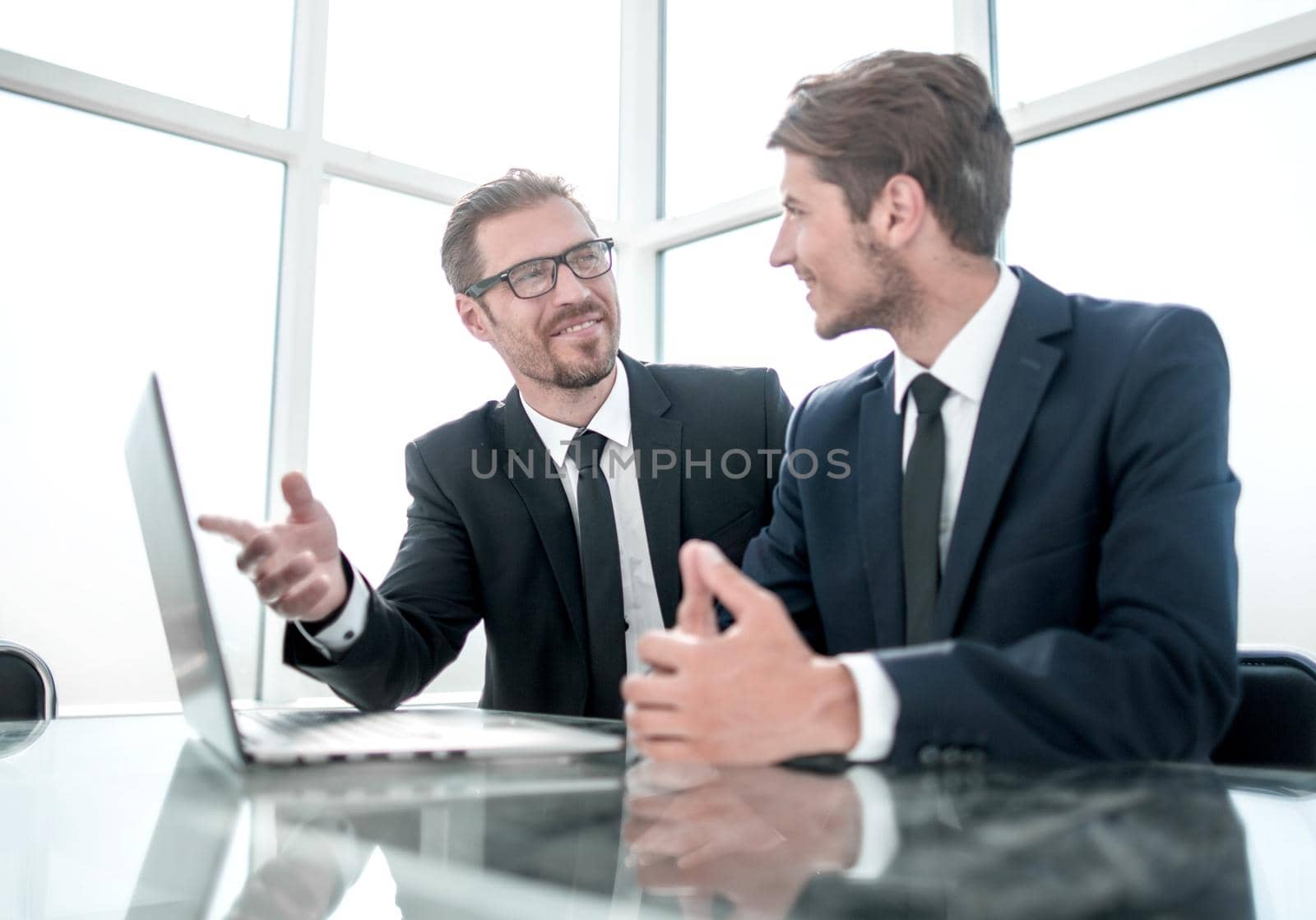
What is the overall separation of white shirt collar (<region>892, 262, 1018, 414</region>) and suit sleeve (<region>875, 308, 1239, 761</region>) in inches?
9.2

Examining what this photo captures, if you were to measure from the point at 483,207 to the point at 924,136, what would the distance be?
1224 mm

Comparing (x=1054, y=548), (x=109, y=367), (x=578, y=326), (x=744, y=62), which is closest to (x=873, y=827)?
(x=1054, y=548)

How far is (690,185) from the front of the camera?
5.25 metres

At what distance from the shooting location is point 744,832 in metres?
0.54

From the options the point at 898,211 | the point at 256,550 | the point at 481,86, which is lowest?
the point at 256,550

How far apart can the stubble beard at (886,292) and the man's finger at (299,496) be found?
35.2 inches

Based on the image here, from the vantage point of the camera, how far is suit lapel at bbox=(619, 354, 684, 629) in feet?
6.79

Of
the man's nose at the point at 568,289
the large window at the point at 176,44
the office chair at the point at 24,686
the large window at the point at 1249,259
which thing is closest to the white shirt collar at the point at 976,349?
the man's nose at the point at 568,289

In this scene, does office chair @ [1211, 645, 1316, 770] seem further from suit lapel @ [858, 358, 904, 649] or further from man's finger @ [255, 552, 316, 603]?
man's finger @ [255, 552, 316, 603]

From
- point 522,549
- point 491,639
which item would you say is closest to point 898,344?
point 522,549

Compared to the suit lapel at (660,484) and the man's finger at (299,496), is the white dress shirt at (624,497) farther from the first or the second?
A: the man's finger at (299,496)

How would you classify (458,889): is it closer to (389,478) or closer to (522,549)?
(522,549)

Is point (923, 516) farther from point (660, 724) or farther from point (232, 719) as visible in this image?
point (232, 719)

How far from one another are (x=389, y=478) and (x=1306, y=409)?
333cm
